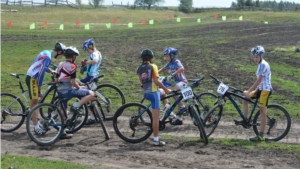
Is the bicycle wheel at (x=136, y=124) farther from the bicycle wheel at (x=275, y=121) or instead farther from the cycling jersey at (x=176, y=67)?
the bicycle wheel at (x=275, y=121)

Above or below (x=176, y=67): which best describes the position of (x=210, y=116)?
below

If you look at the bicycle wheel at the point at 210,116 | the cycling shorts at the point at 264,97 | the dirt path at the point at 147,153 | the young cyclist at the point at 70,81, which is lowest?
the dirt path at the point at 147,153

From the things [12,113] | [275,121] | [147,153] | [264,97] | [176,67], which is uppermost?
[176,67]

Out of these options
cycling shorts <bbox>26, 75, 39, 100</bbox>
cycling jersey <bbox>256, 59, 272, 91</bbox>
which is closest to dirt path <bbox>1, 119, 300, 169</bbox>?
cycling shorts <bbox>26, 75, 39, 100</bbox>

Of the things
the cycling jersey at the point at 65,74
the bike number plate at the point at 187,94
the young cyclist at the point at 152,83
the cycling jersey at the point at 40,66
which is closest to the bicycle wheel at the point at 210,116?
the bike number plate at the point at 187,94

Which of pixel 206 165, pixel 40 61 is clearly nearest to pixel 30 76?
pixel 40 61

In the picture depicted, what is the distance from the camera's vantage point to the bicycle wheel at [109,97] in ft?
38.6

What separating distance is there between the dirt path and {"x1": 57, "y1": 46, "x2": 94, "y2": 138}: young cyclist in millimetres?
962

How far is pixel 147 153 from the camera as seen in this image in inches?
352

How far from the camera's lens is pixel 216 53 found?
2919 centimetres

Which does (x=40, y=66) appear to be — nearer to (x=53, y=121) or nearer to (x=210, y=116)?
(x=53, y=121)

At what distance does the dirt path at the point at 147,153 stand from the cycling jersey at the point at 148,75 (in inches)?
47.6

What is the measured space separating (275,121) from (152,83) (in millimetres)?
2949

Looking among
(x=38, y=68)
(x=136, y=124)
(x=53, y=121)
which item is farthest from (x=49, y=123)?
(x=136, y=124)
